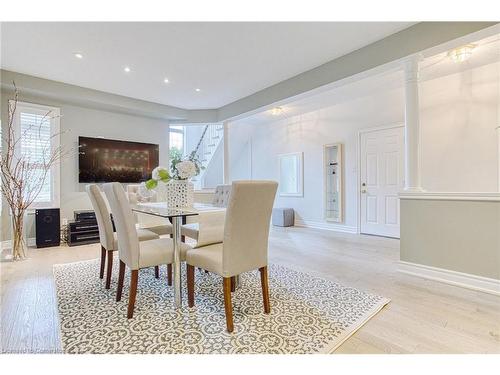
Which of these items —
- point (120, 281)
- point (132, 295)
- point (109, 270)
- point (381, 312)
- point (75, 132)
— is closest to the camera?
point (132, 295)

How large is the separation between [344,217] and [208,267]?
170 inches

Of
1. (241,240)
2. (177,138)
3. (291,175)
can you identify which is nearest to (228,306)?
(241,240)

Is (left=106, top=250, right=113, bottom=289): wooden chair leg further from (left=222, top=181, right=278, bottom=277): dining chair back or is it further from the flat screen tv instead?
the flat screen tv

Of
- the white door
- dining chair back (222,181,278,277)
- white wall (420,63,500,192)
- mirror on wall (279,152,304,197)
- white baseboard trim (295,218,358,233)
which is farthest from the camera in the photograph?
mirror on wall (279,152,304,197)

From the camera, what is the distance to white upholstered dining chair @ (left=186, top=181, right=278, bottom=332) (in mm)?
1798

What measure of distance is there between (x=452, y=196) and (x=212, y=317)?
2596 mm

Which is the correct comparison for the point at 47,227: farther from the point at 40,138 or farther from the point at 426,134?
the point at 426,134

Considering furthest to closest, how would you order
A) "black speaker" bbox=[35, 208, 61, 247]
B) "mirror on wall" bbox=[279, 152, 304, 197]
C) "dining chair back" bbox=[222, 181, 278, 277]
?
"mirror on wall" bbox=[279, 152, 304, 197] < "black speaker" bbox=[35, 208, 61, 247] < "dining chair back" bbox=[222, 181, 278, 277]

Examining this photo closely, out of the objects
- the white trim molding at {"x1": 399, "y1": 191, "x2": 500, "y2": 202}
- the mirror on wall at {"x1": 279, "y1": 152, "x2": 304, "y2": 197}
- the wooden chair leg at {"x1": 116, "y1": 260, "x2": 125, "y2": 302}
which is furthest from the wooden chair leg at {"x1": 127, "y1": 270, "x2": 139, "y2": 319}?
the mirror on wall at {"x1": 279, "y1": 152, "x2": 304, "y2": 197}

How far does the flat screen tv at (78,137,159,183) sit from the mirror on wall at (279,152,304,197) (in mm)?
3159

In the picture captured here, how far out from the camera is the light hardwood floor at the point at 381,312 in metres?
1.68

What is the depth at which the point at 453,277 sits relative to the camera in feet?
8.79

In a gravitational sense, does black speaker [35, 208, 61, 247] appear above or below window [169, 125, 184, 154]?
below

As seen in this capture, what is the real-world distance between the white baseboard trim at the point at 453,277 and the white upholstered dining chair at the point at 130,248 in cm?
258
